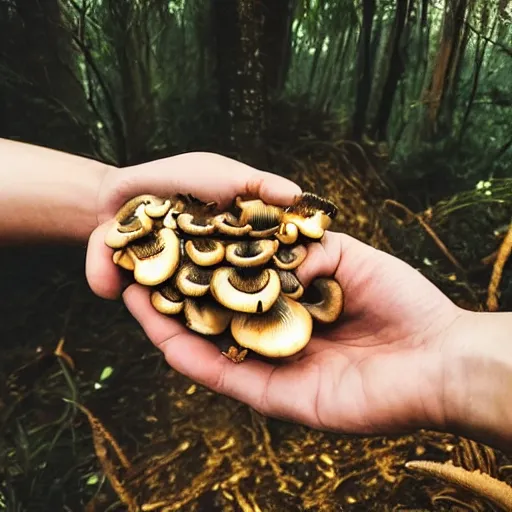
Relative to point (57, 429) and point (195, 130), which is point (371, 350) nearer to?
point (195, 130)

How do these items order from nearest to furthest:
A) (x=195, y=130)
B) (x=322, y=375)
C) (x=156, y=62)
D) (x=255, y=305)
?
1. (x=255, y=305)
2. (x=322, y=375)
3. (x=156, y=62)
4. (x=195, y=130)

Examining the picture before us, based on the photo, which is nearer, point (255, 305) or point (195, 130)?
point (255, 305)

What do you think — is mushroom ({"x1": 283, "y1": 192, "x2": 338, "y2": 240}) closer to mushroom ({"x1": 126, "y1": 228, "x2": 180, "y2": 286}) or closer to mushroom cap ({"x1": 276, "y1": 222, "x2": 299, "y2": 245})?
mushroom cap ({"x1": 276, "y1": 222, "x2": 299, "y2": 245})

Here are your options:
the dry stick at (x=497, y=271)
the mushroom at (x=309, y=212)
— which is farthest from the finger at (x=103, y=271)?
the dry stick at (x=497, y=271)

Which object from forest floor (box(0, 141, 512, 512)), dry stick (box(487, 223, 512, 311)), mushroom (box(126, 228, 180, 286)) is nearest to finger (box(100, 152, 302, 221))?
mushroom (box(126, 228, 180, 286))

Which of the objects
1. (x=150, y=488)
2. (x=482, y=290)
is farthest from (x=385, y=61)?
(x=150, y=488)

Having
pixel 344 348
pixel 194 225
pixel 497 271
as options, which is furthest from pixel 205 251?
pixel 497 271
